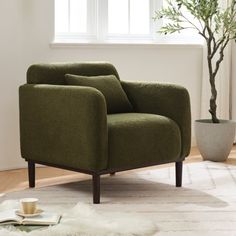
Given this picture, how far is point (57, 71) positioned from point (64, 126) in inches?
19.9

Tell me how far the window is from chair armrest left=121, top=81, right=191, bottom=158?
1148mm

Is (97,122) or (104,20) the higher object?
(104,20)

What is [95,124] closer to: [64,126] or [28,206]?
[64,126]

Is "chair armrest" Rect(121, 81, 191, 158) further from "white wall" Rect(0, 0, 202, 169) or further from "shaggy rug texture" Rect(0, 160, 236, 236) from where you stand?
"white wall" Rect(0, 0, 202, 169)

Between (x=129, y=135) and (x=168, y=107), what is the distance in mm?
472

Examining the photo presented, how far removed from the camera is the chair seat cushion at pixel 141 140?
11.4ft

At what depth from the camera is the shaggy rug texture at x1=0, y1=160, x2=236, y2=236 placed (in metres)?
3.09

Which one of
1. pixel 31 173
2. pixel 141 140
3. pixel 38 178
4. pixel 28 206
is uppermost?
pixel 141 140

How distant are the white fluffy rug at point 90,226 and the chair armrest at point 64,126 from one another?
353 millimetres

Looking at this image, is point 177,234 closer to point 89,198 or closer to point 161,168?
point 89,198

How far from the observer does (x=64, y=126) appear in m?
3.58

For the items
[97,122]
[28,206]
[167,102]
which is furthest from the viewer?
[167,102]

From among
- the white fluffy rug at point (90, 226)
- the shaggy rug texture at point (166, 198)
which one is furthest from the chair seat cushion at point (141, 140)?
the white fluffy rug at point (90, 226)

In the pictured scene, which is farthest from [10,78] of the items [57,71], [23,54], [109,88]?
[109,88]
